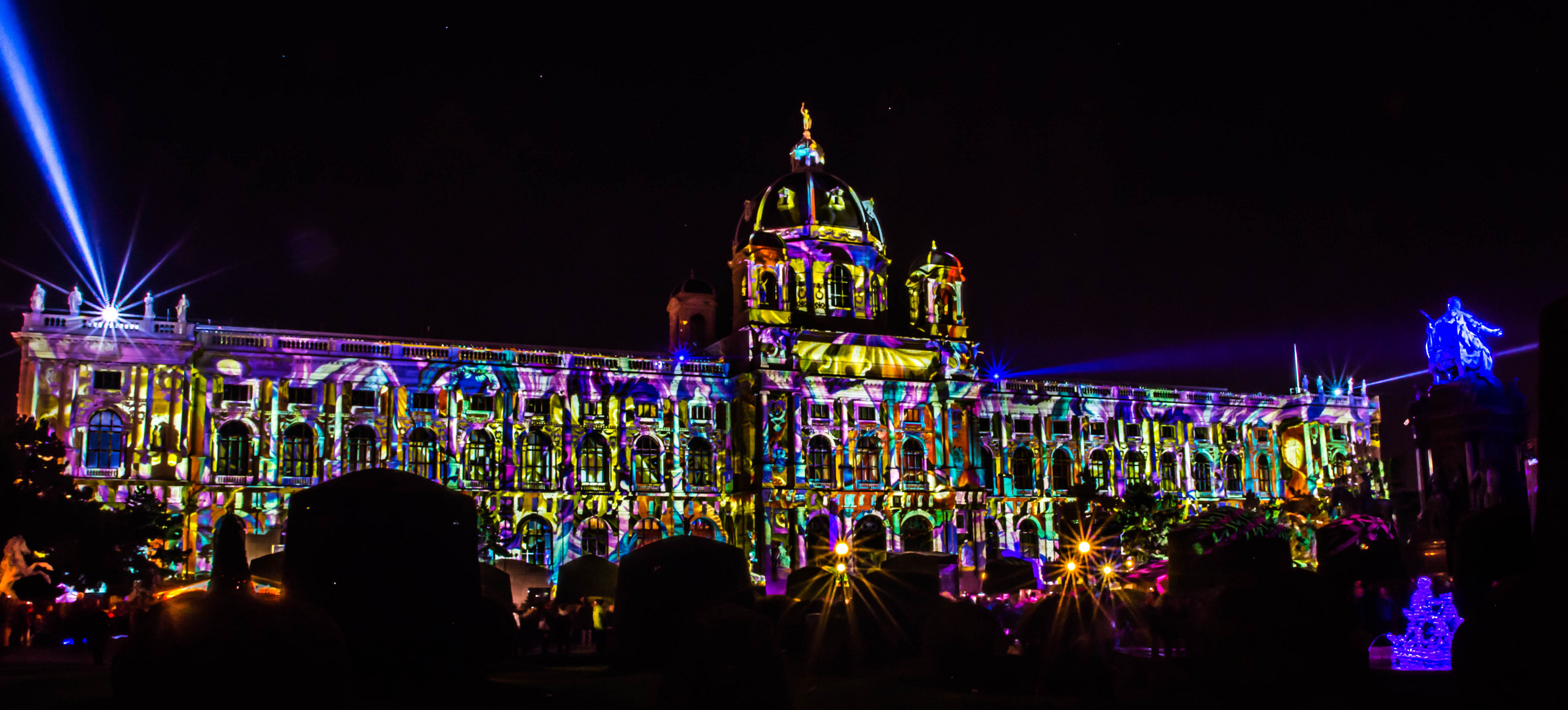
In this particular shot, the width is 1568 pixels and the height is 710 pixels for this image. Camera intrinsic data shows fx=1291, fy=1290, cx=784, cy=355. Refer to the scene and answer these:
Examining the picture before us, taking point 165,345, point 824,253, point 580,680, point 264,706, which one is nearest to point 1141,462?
point 824,253

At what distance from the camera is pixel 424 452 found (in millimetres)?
53062

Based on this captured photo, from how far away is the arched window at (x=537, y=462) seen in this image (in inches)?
2132

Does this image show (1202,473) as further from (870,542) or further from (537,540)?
(537,540)

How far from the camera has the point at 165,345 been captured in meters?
49.2

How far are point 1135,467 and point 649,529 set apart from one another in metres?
26.2

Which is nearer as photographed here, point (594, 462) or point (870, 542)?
point (594, 462)

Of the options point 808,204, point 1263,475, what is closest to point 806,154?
point 808,204

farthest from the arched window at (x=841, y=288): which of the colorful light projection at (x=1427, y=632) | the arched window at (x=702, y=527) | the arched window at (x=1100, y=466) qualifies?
the colorful light projection at (x=1427, y=632)

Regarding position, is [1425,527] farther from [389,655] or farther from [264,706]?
[264,706]

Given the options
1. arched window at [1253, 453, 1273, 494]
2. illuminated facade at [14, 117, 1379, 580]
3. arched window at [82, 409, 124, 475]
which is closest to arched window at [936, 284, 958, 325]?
illuminated facade at [14, 117, 1379, 580]

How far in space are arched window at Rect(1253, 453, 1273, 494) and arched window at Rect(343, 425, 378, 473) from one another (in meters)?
44.6

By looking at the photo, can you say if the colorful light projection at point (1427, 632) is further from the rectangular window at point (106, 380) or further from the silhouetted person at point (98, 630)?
the rectangular window at point (106, 380)

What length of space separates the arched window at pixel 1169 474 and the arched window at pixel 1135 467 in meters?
1.01

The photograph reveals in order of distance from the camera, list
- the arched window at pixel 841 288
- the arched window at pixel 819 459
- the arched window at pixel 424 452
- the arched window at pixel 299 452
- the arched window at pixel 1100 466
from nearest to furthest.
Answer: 1. the arched window at pixel 299 452
2. the arched window at pixel 424 452
3. the arched window at pixel 819 459
4. the arched window at pixel 841 288
5. the arched window at pixel 1100 466
